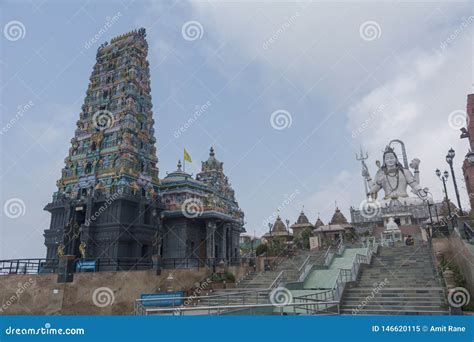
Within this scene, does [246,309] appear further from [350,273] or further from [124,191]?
[124,191]

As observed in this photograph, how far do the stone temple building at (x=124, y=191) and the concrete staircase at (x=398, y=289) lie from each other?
13610mm

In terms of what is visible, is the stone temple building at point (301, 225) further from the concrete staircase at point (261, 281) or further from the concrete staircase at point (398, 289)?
the concrete staircase at point (398, 289)

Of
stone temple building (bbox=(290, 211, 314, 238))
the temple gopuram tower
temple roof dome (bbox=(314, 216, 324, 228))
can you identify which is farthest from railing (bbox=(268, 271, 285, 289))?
temple roof dome (bbox=(314, 216, 324, 228))

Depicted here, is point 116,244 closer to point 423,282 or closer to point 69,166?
point 69,166

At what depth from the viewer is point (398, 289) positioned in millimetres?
14453

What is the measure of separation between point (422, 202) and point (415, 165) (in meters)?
5.66

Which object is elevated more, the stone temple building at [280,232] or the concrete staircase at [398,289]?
the stone temple building at [280,232]

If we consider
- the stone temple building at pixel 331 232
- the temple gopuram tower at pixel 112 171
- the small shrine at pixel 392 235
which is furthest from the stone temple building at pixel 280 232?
the temple gopuram tower at pixel 112 171

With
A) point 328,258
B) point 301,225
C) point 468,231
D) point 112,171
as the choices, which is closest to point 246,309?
point 468,231

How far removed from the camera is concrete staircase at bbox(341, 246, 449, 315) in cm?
1309

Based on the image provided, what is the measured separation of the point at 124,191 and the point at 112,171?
97.2 inches

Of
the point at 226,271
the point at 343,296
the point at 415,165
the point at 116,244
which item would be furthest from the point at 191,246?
the point at 415,165

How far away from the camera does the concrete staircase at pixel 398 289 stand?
13.1 meters

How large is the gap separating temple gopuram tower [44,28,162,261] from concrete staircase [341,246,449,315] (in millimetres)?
18672
